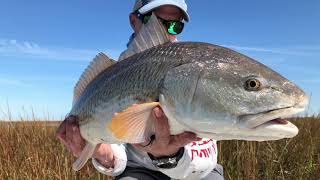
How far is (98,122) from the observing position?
9.93 ft

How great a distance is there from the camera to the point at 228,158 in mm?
7668

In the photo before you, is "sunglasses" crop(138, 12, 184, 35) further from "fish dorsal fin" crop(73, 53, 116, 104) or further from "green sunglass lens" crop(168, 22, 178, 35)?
"fish dorsal fin" crop(73, 53, 116, 104)

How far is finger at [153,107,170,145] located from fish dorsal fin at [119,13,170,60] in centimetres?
51

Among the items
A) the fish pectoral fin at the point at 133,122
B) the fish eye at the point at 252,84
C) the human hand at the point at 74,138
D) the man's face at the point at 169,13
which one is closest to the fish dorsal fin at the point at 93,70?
the human hand at the point at 74,138

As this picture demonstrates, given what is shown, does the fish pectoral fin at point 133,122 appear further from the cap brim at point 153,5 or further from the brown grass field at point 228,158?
the brown grass field at point 228,158

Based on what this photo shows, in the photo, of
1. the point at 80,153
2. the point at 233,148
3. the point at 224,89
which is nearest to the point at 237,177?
the point at 233,148

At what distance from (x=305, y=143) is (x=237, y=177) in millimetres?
1853

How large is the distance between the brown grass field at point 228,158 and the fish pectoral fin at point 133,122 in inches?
159

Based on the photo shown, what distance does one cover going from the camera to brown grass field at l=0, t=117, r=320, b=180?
6973 mm

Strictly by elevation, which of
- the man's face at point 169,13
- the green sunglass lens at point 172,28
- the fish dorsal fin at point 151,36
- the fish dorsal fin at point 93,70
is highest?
the man's face at point 169,13

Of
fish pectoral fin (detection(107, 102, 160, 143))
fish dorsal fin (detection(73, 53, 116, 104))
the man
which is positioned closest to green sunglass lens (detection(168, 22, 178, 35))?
the man

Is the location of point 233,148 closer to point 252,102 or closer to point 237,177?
point 237,177

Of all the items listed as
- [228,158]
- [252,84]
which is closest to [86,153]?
[252,84]

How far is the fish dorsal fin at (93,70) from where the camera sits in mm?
3299
